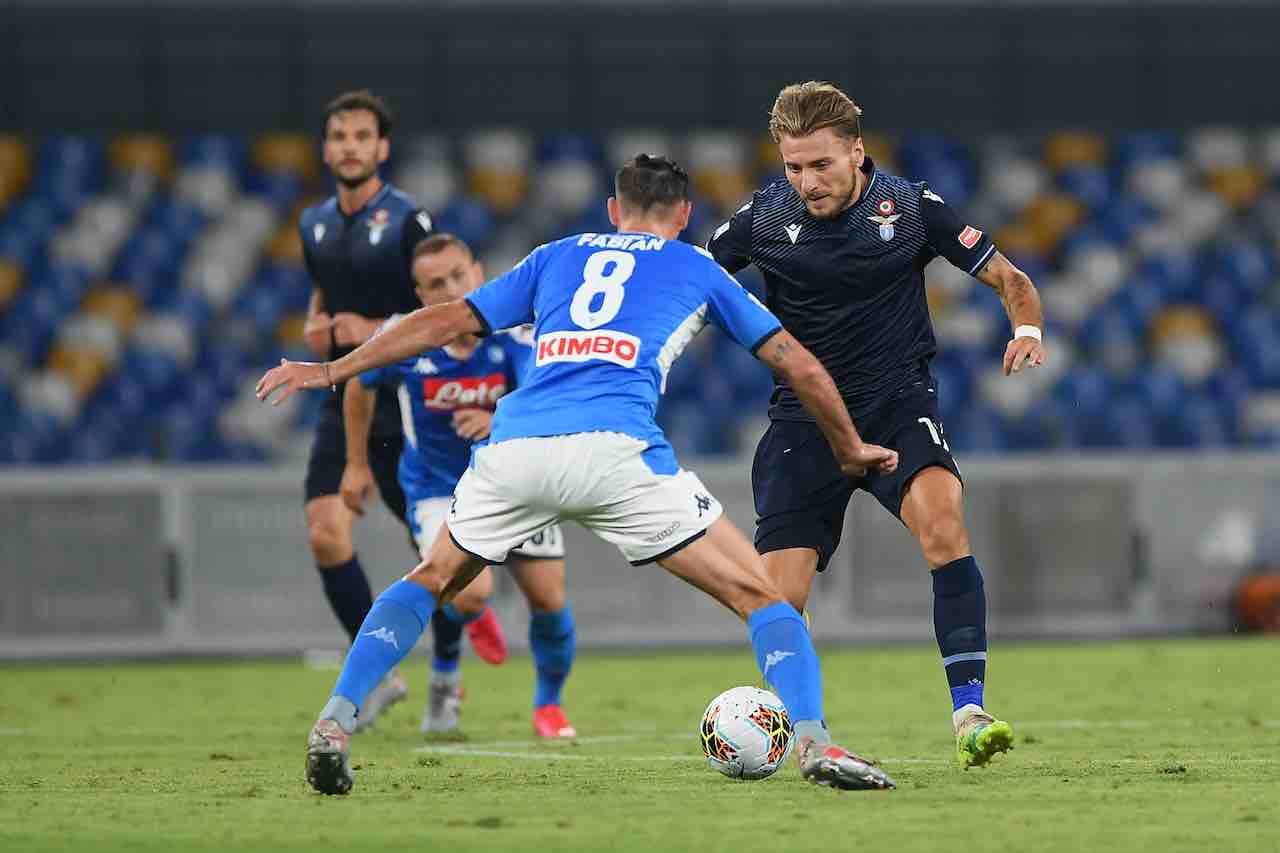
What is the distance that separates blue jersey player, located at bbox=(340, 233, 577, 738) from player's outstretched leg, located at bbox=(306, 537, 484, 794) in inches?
102

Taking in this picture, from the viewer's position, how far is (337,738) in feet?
19.8

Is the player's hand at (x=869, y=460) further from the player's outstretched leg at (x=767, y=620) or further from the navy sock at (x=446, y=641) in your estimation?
the navy sock at (x=446, y=641)

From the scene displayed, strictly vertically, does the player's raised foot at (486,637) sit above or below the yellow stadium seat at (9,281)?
below

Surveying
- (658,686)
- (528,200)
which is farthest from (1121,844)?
(528,200)

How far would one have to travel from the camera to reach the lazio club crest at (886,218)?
7176 mm

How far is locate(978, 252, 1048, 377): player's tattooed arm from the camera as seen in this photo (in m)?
6.66

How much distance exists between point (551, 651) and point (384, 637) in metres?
2.95

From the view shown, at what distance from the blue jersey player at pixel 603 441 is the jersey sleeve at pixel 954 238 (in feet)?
3.21

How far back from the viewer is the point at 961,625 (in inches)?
273

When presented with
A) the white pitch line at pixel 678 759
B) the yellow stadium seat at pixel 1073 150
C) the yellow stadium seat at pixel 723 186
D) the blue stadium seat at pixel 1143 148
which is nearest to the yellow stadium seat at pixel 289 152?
the yellow stadium seat at pixel 723 186

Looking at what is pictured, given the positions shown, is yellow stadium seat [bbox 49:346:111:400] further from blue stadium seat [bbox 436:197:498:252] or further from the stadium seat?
the stadium seat

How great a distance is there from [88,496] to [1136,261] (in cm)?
1287

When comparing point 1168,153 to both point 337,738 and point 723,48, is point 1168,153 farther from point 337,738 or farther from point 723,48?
point 337,738

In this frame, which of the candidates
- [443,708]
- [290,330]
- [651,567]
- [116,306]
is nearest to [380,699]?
[443,708]
